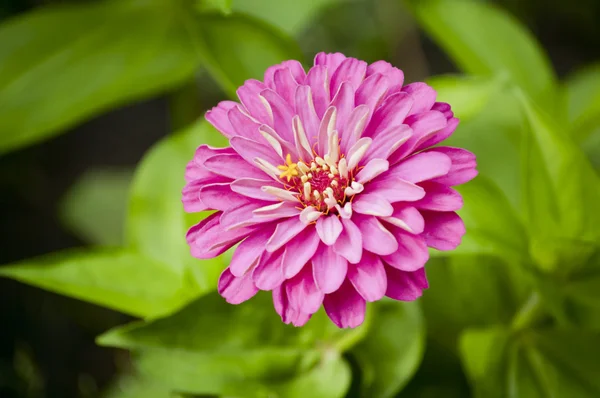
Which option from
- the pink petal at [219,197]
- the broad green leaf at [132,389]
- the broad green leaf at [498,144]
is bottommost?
the broad green leaf at [132,389]

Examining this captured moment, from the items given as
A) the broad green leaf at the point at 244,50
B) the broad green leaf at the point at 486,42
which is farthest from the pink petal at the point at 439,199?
the broad green leaf at the point at 486,42

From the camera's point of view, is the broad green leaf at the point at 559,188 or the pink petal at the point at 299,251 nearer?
the pink petal at the point at 299,251

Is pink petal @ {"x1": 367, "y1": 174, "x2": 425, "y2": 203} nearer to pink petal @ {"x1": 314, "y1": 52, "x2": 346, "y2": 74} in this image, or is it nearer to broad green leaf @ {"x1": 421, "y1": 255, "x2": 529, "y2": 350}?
pink petal @ {"x1": 314, "y1": 52, "x2": 346, "y2": 74}

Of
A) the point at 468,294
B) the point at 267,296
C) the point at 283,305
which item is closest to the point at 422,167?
the point at 283,305

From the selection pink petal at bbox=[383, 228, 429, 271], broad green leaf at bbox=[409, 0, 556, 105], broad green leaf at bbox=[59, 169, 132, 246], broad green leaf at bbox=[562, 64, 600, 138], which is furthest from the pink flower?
broad green leaf at bbox=[59, 169, 132, 246]

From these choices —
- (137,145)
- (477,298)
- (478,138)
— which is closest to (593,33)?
(478,138)

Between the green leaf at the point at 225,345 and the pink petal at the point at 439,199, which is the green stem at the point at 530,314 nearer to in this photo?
the green leaf at the point at 225,345
